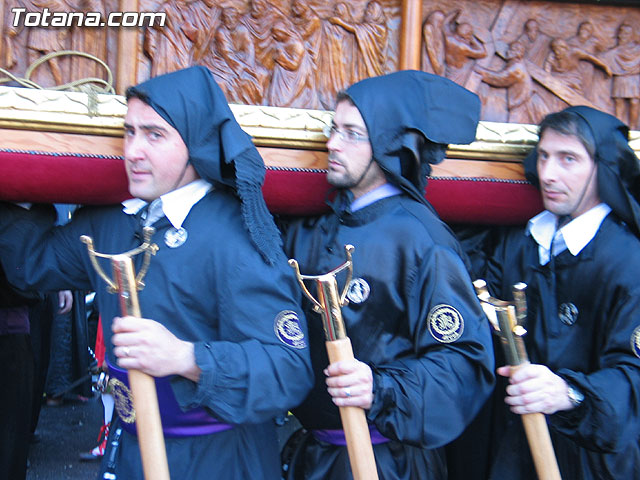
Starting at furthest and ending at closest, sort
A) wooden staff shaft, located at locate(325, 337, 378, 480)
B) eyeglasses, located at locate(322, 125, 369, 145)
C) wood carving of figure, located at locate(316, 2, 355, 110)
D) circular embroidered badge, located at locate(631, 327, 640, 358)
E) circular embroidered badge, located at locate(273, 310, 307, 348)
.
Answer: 1. wood carving of figure, located at locate(316, 2, 355, 110)
2. eyeglasses, located at locate(322, 125, 369, 145)
3. circular embroidered badge, located at locate(631, 327, 640, 358)
4. circular embroidered badge, located at locate(273, 310, 307, 348)
5. wooden staff shaft, located at locate(325, 337, 378, 480)

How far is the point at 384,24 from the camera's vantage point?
319cm

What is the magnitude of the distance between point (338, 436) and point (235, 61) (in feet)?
4.85

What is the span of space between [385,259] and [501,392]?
99 centimetres

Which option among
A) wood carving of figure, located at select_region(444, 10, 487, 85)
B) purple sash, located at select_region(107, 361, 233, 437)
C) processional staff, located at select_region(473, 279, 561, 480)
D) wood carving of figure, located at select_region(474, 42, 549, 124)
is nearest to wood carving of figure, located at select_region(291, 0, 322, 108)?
wood carving of figure, located at select_region(444, 10, 487, 85)

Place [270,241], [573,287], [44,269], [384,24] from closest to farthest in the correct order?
[270,241]
[44,269]
[573,287]
[384,24]

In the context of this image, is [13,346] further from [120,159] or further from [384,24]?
[384,24]

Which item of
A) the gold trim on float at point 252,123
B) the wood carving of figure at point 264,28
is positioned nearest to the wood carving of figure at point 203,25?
the wood carving of figure at point 264,28

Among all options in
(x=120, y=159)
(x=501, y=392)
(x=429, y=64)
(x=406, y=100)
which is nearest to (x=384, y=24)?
(x=429, y=64)

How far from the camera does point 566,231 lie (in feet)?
9.58

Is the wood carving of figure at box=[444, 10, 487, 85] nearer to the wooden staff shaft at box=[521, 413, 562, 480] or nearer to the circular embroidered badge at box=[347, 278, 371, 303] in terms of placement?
the circular embroidered badge at box=[347, 278, 371, 303]

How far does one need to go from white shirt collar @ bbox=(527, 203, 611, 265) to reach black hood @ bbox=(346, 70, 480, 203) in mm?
496

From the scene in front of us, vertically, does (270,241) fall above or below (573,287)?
above

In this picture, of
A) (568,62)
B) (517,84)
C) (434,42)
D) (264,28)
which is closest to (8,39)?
(264,28)

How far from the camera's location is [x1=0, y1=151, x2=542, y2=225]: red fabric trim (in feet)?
8.08
